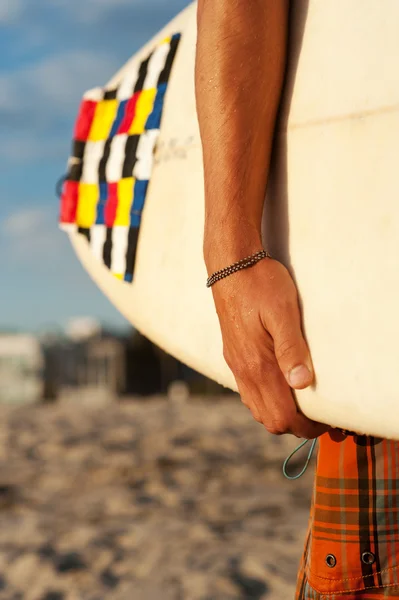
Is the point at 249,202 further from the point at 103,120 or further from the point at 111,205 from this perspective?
the point at 103,120

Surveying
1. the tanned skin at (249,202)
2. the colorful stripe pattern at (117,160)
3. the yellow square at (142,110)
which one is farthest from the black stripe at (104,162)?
the tanned skin at (249,202)

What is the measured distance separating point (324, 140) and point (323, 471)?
1.89ft

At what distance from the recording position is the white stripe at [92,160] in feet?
5.97

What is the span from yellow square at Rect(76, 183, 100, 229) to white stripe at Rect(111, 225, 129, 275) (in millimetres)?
136

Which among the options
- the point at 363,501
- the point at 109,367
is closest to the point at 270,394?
the point at 363,501

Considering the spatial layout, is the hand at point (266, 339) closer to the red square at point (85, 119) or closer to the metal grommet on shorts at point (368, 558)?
the metal grommet on shorts at point (368, 558)

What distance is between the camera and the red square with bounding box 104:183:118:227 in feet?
5.57

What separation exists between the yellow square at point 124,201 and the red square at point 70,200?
0.25 m

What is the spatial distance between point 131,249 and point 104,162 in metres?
0.29

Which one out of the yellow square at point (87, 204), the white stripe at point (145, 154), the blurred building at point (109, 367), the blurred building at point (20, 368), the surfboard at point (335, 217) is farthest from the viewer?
the blurred building at point (20, 368)

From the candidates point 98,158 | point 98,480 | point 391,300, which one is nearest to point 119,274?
point 98,158

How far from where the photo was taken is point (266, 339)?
1.06 metres

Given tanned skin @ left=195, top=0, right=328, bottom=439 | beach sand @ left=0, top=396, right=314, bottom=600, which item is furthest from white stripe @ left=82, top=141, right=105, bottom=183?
beach sand @ left=0, top=396, right=314, bottom=600

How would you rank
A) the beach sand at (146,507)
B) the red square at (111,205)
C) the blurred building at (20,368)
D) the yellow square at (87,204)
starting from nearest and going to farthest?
the red square at (111,205) < the yellow square at (87,204) < the beach sand at (146,507) < the blurred building at (20,368)
